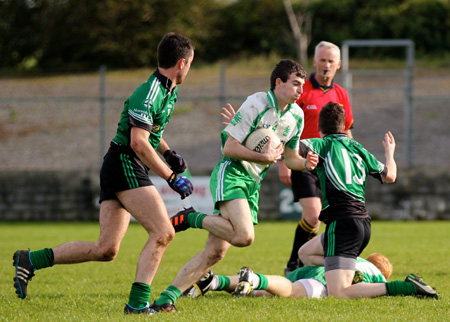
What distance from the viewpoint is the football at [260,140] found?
19.6ft

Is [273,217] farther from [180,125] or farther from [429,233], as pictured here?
[180,125]

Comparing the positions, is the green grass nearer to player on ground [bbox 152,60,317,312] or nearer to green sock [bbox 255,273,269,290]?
green sock [bbox 255,273,269,290]

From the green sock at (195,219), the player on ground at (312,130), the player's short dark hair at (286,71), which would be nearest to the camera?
the green sock at (195,219)

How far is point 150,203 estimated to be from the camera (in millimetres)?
5621

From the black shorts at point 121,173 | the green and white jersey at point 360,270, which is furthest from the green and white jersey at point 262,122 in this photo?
the green and white jersey at point 360,270

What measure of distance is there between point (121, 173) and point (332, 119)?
75.7 inches

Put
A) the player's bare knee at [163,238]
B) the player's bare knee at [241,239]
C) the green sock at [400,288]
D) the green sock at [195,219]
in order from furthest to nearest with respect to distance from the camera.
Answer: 1. the green sock at [400,288]
2. the green sock at [195,219]
3. the player's bare knee at [241,239]
4. the player's bare knee at [163,238]

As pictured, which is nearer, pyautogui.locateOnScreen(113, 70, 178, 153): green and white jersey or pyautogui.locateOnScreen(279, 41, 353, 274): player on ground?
pyautogui.locateOnScreen(113, 70, 178, 153): green and white jersey

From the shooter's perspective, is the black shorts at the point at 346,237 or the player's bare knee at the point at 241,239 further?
the black shorts at the point at 346,237

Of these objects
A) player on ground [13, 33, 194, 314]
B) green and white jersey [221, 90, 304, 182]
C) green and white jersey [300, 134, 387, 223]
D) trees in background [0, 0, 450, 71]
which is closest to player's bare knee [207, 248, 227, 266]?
player on ground [13, 33, 194, 314]

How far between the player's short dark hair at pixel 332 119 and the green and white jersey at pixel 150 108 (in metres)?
1.40

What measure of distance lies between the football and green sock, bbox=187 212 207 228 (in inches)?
27.4

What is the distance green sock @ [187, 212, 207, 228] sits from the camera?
5.90 m

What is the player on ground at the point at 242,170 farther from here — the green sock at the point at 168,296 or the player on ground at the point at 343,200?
the player on ground at the point at 343,200
